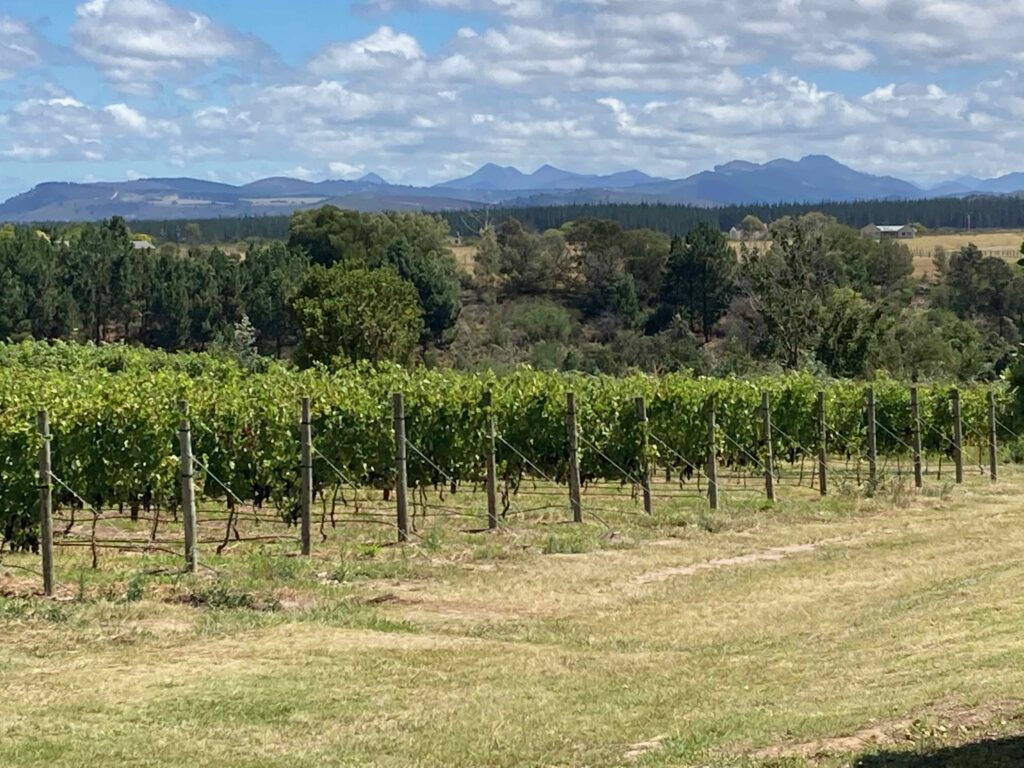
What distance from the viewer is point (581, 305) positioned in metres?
95.1

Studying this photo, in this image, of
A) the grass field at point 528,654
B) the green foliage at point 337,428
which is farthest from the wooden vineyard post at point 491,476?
the green foliage at point 337,428

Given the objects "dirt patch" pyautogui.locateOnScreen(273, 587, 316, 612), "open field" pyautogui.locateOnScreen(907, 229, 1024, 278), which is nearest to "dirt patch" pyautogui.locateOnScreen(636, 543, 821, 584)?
"dirt patch" pyautogui.locateOnScreen(273, 587, 316, 612)

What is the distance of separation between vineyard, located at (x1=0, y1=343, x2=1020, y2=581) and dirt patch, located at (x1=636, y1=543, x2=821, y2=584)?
10.1ft

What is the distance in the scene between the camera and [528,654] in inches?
441

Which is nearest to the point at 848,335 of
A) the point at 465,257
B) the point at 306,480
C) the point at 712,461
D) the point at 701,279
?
the point at 712,461

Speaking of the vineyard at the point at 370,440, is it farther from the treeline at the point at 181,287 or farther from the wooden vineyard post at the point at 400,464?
the treeline at the point at 181,287

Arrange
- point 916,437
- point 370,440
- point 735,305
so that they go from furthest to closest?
point 735,305
point 916,437
point 370,440

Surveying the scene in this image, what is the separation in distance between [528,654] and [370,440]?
805 cm

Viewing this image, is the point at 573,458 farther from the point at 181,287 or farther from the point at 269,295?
the point at 181,287

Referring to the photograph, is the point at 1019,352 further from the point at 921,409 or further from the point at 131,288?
the point at 131,288

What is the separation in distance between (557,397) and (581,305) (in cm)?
7461

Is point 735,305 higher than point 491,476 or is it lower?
higher

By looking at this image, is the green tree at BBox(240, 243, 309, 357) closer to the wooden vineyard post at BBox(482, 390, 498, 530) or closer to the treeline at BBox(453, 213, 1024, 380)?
the treeline at BBox(453, 213, 1024, 380)

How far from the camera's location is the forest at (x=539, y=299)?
178 feet
